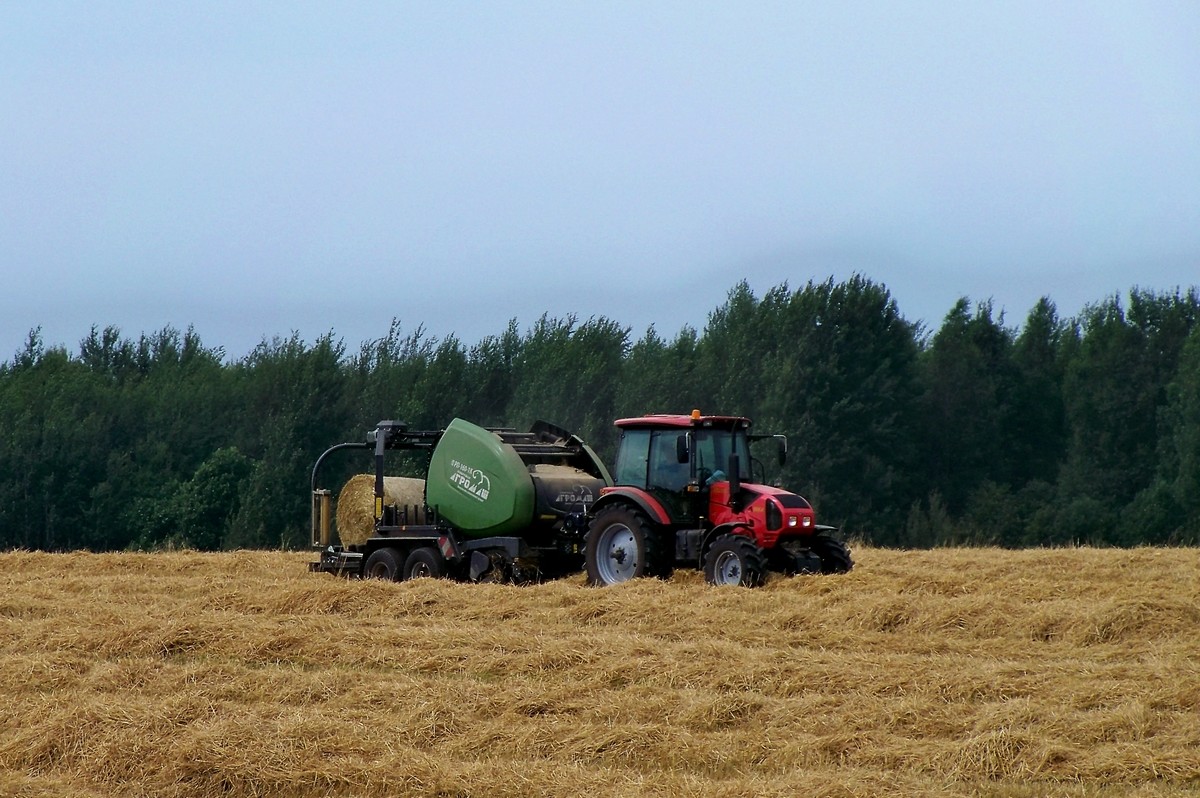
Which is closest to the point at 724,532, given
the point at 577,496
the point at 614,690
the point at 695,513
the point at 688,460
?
the point at 695,513

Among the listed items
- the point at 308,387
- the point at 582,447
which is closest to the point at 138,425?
the point at 308,387

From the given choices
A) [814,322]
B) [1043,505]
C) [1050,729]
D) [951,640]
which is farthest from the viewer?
[814,322]

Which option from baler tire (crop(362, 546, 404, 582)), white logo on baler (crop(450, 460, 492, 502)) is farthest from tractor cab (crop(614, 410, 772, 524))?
baler tire (crop(362, 546, 404, 582))

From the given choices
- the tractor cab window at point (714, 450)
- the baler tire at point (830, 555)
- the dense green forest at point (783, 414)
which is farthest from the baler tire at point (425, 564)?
the dense green forest at point (783, 414)

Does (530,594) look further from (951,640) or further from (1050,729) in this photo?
(1050,729)

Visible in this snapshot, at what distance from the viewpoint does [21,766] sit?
23.9ft

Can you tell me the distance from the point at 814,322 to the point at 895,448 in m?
4.24

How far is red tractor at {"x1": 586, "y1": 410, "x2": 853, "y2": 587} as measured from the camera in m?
13.1

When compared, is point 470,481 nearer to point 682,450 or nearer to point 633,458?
point 633,458

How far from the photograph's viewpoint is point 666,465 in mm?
13953

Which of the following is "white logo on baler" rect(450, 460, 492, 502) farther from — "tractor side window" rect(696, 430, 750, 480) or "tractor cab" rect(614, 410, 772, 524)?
"tractor side window" rect(696, 430, 750, 480)

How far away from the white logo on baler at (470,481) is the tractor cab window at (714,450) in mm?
2338

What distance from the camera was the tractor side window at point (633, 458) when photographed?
1409 centimetres

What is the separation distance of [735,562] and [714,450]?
4.76 ft
